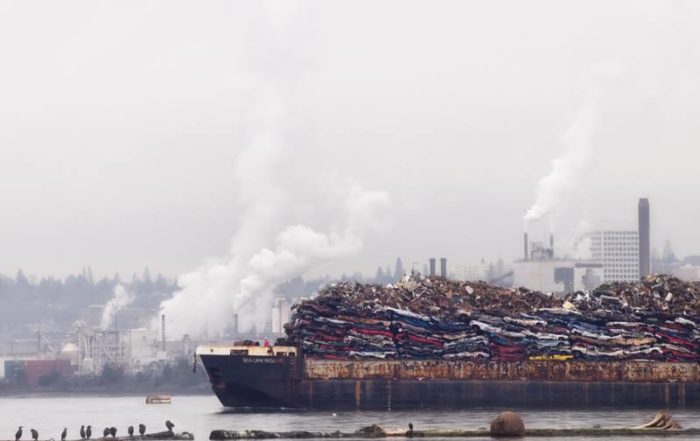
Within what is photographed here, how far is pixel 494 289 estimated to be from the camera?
158000 mm

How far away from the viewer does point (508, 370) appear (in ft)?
484

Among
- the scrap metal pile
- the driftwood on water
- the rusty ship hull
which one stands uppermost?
the scrap metal pile

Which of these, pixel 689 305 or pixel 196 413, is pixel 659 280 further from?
pixel 196 413

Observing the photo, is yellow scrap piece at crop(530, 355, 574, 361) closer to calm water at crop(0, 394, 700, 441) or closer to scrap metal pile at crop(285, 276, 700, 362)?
scrap metal pile at crop(285, 276, 700, 362)

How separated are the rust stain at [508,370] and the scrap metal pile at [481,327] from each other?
0.89m

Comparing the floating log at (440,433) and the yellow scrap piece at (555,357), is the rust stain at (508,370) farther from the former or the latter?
the floating log at (440,433)

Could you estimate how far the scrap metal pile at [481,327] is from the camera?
14825 centimetres

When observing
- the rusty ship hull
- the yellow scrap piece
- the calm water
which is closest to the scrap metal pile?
the yellow scrap piece

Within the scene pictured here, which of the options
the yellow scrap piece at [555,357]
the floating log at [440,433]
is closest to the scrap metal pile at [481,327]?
the yellow scrap piece at [555,357]

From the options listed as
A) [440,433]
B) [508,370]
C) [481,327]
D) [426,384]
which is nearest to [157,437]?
[440,433]

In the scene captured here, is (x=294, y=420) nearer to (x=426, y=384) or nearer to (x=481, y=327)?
(x=426, y=384)

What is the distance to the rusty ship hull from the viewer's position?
14438cm

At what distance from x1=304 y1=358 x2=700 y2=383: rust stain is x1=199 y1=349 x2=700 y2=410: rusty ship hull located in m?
0.07

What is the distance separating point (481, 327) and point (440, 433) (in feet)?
142
